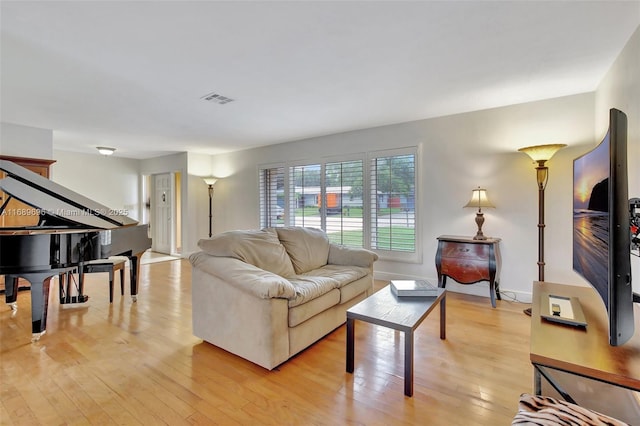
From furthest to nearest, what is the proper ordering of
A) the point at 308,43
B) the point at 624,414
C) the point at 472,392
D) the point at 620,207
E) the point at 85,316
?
1. the point at 85,316
2. the point at 308,43
3. the point at 472,392
4. the point at 624,414
5. the point at 620,207

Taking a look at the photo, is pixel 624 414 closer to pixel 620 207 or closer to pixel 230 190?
pixel 620 207

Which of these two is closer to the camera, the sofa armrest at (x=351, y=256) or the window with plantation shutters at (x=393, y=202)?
the sofa armrest at (x=351, y=256)

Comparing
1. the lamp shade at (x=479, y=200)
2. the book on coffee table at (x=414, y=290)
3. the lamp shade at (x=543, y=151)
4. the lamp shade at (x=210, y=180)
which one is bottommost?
the book on coffee table at (x=414, y=290)

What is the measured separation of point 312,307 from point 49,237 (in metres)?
2.00

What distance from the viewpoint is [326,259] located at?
333cm

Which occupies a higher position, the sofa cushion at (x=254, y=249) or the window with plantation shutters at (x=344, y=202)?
the window with plantation shutters at (x=344, y=202)

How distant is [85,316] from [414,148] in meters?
4.23

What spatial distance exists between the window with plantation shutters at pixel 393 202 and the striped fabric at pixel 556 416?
3.12 m

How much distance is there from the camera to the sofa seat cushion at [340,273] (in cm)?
267

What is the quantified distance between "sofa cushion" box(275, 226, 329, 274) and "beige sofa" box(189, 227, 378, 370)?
0.01 meters

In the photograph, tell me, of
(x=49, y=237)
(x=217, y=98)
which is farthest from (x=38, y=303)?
(x=217, y=98)

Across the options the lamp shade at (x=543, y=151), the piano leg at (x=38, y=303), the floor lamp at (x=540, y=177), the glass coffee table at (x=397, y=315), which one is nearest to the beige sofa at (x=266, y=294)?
the glass coffee table at (x=397, y=315)

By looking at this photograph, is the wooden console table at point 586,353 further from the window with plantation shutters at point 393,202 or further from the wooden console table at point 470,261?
the window with plantation shutters at point 393,202

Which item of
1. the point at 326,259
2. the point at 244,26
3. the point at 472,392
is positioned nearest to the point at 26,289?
the point at 326,259
